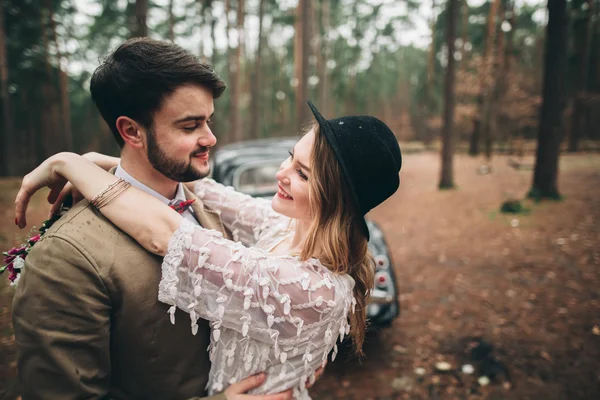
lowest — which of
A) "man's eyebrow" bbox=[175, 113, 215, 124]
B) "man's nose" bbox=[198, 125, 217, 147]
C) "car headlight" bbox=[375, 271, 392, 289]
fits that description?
"car headlight" bbox=[375, 271, 392, 289]

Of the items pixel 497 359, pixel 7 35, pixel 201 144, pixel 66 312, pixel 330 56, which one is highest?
pixel 330 56

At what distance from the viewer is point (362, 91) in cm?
3928

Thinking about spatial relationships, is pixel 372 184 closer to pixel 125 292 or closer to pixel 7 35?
pixel 125 292

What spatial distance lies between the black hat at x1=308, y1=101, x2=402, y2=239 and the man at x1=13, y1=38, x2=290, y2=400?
0.60 meters

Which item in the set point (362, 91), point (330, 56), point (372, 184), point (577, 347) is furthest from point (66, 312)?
point (362, 91)

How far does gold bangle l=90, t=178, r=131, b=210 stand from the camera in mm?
1378

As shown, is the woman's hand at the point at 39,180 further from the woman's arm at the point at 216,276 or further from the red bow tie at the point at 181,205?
the red bow tie at the point at 181,205

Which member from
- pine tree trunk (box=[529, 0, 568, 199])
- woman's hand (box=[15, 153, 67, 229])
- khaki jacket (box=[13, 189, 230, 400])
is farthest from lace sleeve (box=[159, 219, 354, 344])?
pine tree trunk (box=[529, 0, 568, 199])

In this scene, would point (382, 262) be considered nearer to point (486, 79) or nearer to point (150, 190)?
point (150, 190)

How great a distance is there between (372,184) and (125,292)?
1060 millimetres

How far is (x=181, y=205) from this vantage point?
5.87 feet

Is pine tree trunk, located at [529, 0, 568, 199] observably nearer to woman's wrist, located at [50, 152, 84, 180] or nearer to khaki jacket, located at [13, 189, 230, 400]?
khaki jacket, located at [13, 189, 230, 400]

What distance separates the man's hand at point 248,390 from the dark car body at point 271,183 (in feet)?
8.68

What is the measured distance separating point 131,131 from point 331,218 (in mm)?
970
